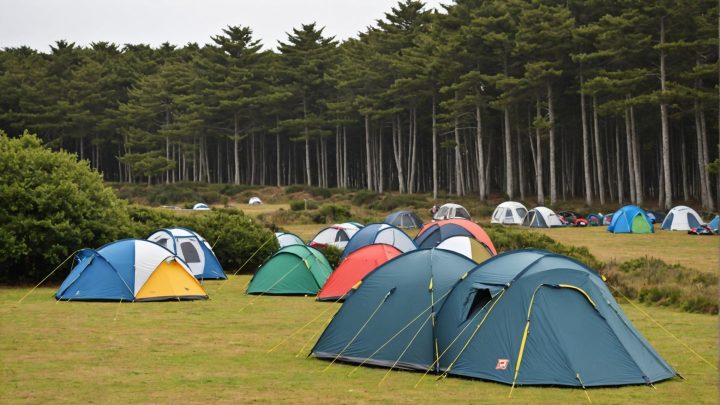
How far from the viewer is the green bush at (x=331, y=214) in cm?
4853

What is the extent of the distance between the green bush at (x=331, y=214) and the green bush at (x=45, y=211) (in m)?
23.0

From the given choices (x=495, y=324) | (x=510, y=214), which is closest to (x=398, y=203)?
(x=510, y=214)

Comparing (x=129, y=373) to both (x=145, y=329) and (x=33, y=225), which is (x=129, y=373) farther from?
(x=33, y=225)

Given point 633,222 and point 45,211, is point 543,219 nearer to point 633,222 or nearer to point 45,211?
point 633,222

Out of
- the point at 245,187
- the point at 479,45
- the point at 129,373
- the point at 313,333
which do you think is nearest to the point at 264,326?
the point at 313,333

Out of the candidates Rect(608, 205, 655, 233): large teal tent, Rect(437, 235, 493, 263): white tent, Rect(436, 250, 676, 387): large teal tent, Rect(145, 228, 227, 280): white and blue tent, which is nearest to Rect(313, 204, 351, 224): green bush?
Rect(608, 205, 655, 233): large teal tent

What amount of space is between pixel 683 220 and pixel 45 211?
99.9ft

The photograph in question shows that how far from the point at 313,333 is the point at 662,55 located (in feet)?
122

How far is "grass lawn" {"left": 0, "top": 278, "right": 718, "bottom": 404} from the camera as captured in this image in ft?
35.2

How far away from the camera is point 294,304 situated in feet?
68.2

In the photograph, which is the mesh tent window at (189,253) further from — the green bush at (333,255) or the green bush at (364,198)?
the green bush at (364,198)

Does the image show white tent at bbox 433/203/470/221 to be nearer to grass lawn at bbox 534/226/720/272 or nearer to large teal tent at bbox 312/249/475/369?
grass lawn at bbox 534/226/720/272

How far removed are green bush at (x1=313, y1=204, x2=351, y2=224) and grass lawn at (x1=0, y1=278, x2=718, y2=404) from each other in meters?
28.1

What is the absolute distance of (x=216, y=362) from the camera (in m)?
13.3
